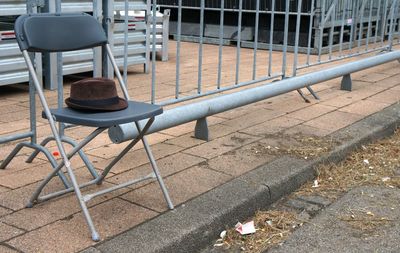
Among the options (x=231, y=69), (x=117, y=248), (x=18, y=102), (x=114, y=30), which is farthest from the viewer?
(x=231, y=69)

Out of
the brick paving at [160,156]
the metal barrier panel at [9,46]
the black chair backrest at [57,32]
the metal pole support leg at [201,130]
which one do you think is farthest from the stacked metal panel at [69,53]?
the black chair backrest at [57,32]

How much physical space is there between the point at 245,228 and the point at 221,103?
149 centimetres

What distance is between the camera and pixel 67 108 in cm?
321

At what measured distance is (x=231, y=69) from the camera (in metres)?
Answer: 8.58

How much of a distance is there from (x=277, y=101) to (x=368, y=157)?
1643 mm

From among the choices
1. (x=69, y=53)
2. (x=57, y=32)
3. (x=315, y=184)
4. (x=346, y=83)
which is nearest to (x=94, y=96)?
(x=57, y=32)

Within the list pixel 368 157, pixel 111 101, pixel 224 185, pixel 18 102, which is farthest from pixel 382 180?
pixel 18 102

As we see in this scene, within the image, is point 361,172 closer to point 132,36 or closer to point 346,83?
point 346,83

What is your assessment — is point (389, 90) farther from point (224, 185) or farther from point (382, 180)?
point (224, 185)

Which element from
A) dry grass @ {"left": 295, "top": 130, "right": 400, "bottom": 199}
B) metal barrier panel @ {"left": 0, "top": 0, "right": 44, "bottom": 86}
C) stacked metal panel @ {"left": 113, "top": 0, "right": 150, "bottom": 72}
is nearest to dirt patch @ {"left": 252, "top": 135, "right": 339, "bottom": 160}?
dry grass @ {"left": 295, "top": 130, "right": 400, "bottom": 199}

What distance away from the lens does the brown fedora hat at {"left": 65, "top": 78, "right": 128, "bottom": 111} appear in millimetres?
3082

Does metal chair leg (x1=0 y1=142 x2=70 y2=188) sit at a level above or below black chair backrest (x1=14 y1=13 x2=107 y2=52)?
below

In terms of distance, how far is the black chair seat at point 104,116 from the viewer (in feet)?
9.50

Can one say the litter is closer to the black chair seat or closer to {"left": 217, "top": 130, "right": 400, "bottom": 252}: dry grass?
{"left": 217, "top": 130, "right": 400, "bottom": 252}: dry grass
